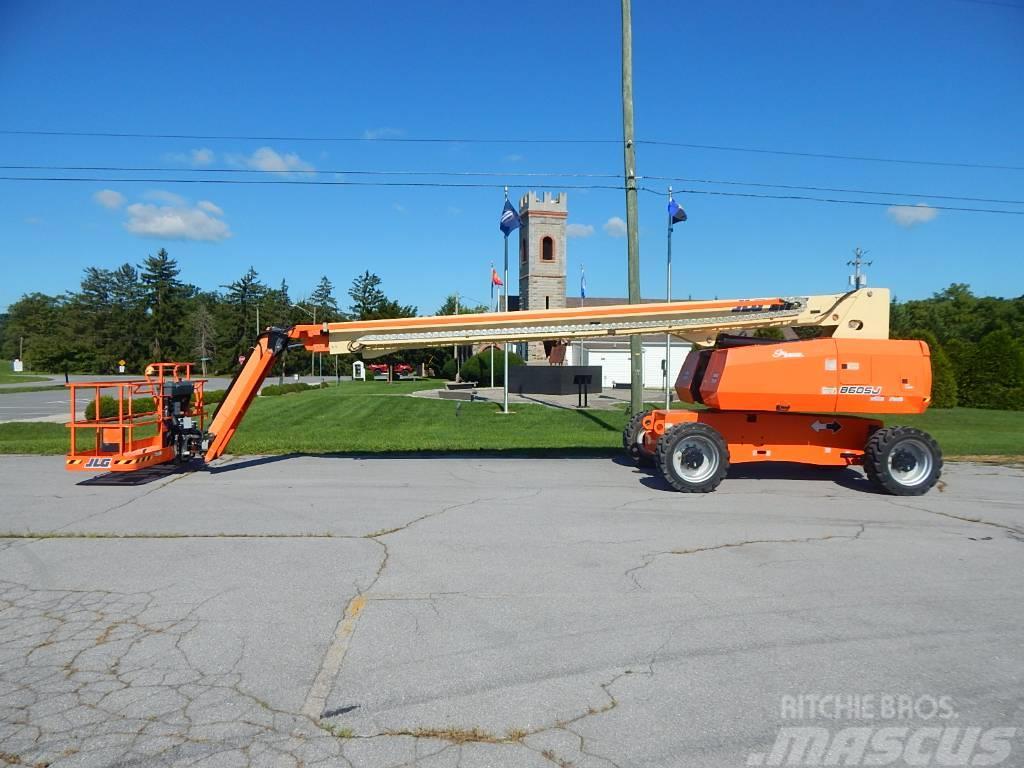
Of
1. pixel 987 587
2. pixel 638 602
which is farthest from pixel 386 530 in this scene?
pixel 987 587

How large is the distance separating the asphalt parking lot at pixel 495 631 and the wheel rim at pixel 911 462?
1.16m

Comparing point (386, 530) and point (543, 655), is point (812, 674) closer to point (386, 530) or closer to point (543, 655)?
point (543, 655)

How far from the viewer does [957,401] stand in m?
33.9

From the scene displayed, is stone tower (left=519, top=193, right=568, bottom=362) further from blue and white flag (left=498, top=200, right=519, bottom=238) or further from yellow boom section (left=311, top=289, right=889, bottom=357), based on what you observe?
yellow boom section (left=311, top=289, right=889, bottom=357)

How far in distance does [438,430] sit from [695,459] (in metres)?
9.87

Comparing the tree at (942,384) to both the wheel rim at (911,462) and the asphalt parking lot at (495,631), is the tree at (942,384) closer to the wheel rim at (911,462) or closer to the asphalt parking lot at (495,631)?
the wheel rim at (911,462)

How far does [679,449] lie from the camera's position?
10.5 m

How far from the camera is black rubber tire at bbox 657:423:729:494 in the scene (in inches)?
412

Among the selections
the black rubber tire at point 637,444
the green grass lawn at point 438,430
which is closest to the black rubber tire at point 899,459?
the black rubber tire at point 637,444

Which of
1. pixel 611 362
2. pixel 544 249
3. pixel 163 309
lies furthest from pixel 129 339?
pixel 611 362

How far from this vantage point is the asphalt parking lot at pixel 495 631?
12.5 feet

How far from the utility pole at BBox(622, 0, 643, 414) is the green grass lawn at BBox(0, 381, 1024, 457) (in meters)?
1.98

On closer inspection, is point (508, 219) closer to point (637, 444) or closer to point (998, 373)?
point (637, 444)

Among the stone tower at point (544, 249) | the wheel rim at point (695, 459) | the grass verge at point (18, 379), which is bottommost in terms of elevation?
the wheel rim at point (695, 459)
